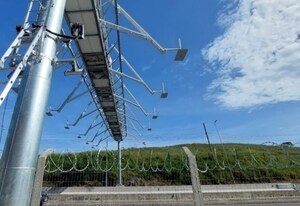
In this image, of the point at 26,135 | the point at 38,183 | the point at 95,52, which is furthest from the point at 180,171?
the point at 26,135

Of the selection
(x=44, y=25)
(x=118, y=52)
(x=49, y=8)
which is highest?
(x=118, y=52)

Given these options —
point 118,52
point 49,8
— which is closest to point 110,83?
point 118,52

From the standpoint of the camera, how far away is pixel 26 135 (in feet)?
14.1

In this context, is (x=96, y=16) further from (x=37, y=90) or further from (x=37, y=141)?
(x=37, y=141)

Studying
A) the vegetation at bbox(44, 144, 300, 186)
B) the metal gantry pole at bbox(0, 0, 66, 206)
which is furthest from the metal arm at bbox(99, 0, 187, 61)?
the vegetation at bbox(44, 144, 300, 186)

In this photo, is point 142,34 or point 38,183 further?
point 142,34

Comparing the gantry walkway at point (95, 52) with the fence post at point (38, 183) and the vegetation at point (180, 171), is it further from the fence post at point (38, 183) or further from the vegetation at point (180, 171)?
the vegetation at point (180, 171)

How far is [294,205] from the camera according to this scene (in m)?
13.5

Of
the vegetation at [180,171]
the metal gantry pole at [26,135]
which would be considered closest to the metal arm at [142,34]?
the metal gantry pole at [26,135]

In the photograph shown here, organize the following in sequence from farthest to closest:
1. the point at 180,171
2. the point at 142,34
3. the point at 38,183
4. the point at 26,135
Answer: the point at 180,171 → the point at 142,34 → the point at 38,183 → the point at 26,135

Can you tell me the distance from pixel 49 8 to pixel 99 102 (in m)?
12.6

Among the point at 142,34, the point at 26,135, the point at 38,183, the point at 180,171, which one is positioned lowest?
the point at 38,183

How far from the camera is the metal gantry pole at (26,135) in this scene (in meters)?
4.10

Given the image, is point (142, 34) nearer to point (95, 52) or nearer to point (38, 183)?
point (95, 52)
